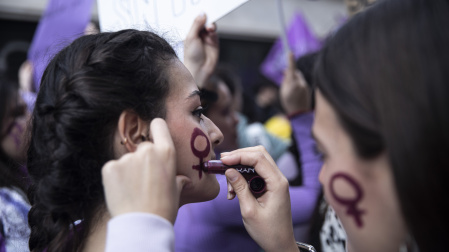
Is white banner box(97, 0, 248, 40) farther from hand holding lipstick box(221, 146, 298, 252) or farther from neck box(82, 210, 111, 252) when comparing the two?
neck box(82, 210, 111, 252)

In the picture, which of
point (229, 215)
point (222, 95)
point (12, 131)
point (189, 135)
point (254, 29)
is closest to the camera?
point (189, 135)

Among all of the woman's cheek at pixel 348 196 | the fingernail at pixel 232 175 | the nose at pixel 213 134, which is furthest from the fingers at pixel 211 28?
the woman's cheek at pixel 348 196

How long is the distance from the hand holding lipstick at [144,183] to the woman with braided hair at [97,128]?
10cm

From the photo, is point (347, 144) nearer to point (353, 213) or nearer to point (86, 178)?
point (353, 213)

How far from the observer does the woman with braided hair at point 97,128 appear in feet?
3.95

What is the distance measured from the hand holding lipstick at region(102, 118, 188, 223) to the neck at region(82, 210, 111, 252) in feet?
1.00

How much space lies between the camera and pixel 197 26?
175cm

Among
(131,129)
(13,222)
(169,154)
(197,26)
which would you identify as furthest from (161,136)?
(13,222)

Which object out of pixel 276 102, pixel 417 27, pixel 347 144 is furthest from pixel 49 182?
pixel 276 102

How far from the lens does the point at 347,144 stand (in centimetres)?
96

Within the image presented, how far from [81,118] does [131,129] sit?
0.15 meters

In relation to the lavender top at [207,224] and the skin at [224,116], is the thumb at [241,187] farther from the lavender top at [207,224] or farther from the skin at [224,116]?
the skin at [224,116]

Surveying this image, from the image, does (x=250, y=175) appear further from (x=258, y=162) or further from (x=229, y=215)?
(x=229, y=215)

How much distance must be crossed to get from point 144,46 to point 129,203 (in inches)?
23.3
